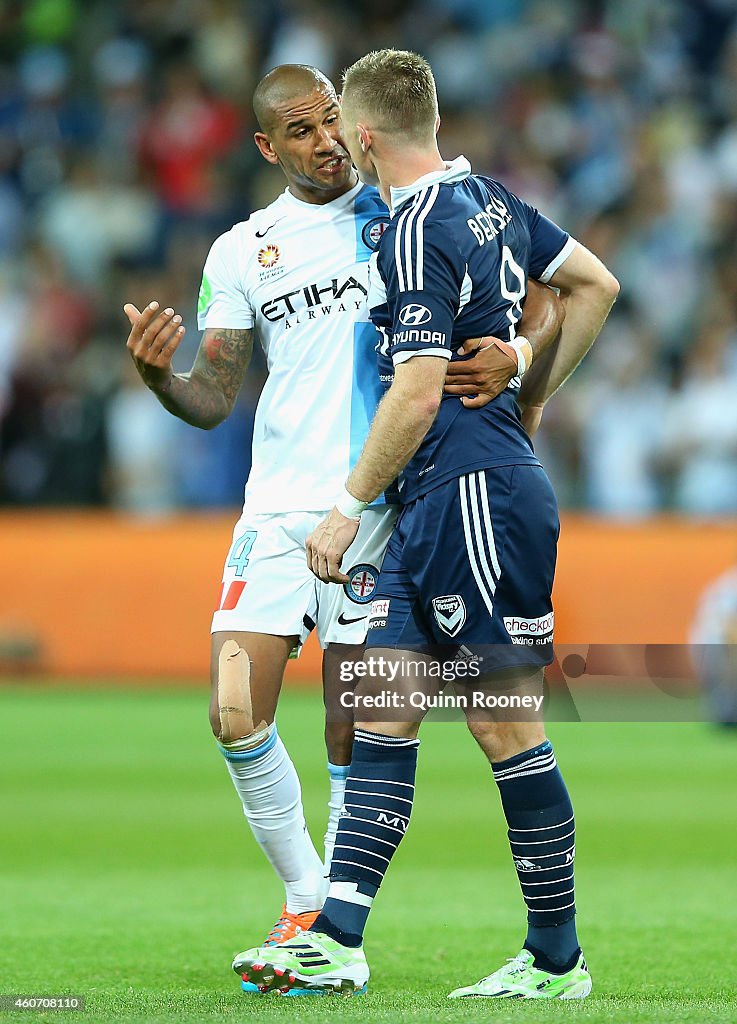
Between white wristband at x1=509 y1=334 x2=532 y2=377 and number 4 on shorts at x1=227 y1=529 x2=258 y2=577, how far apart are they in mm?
1079

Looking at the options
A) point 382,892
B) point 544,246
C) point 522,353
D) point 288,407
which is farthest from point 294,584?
point 382,892

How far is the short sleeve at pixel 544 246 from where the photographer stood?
491cm

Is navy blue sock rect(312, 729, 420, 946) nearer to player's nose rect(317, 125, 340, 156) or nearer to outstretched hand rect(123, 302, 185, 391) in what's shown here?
outstretched hand rect(123, 302, 185, 391)

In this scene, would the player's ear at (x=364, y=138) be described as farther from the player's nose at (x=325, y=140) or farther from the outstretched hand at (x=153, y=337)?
the outstretched hand at (x=153, y=337)

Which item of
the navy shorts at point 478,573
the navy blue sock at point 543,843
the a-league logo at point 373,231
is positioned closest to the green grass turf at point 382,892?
the navy blue sock at point 543,843

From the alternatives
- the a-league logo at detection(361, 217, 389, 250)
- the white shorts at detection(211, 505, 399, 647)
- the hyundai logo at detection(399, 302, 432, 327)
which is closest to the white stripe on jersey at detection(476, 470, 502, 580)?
the hyundai logo at detection(399, 302, 432, 327)

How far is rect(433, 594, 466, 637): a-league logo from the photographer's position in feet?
14.8

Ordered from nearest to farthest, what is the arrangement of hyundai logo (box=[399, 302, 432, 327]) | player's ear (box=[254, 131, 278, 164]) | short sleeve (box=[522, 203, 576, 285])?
hyundai logo (box=[399, 302, 432, 327])
short sleeve (box=[522, 203, 576, 285])
player's ear (box=[254, 131, 278, 164])

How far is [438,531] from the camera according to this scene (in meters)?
4.54

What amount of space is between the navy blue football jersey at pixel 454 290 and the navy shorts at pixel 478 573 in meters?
0.08

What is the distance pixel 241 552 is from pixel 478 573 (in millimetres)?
1022

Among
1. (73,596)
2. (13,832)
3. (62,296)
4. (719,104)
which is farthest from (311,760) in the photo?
(719,104)

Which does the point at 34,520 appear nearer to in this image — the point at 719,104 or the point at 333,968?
the point at 719,104

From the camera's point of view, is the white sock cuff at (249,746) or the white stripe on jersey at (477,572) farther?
the white sock cuff at (249,746)
